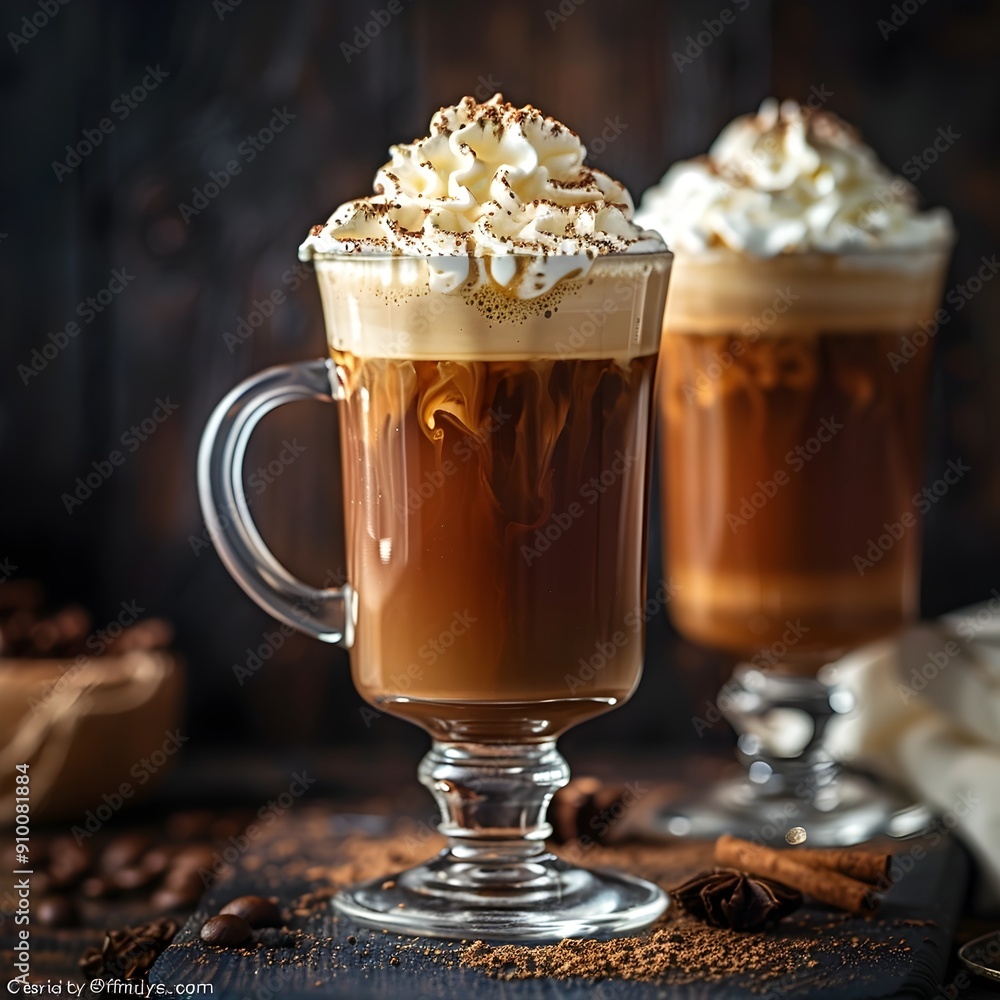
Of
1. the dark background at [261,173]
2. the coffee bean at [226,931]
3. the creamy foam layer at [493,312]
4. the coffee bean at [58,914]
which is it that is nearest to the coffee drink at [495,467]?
the creamy foam layer at [493,312]

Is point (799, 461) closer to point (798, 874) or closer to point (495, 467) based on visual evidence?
point (798, 874)

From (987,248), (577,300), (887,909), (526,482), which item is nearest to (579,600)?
(526,482)

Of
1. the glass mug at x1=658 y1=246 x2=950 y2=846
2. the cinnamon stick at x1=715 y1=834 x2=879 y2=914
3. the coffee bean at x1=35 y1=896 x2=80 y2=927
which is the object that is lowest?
the coffee bean at x1=35 y1=896 x2=80 y2=927

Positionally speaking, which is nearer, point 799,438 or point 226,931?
point 226,931

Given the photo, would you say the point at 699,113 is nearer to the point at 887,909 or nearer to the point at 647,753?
the point at 647,753

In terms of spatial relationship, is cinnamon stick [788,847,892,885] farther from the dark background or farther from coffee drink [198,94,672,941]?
the dark background

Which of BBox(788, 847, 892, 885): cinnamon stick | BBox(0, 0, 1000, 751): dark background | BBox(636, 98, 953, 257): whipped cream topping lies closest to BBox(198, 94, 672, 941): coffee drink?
BBox(788, 847, 892, 885): cinnamon stick

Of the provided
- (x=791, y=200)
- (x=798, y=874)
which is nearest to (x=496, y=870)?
(x=798, y=874)

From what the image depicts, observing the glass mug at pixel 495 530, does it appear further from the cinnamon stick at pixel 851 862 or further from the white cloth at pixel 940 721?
the white cloth at pixel 940 721
